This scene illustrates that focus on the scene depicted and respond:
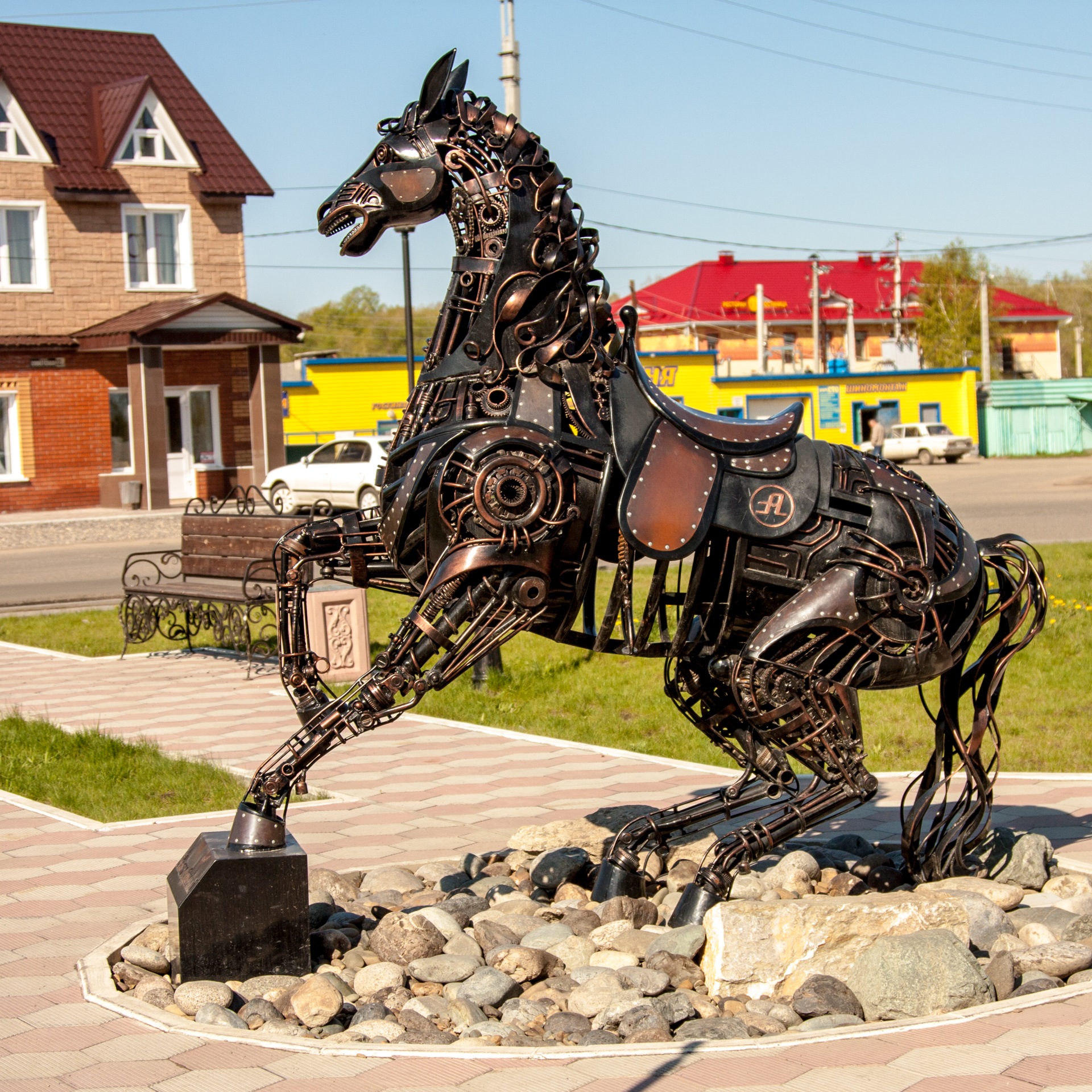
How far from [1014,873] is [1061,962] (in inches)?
38.8

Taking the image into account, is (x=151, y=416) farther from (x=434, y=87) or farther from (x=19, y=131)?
(x=434, y=87)

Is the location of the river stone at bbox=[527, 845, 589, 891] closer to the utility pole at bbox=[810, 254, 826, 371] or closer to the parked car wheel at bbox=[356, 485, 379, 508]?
the parked car wheel at bbox=[356, 485, 379, 508]

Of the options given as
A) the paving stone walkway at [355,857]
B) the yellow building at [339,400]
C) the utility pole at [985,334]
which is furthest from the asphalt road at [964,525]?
the utility pole at [985,334]

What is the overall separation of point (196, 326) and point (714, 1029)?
82.9 ft

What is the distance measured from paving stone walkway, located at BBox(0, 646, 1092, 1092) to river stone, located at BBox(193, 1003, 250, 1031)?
190mm

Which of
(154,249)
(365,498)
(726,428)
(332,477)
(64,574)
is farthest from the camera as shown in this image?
(154,249)

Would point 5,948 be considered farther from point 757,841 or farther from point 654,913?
point 757,841

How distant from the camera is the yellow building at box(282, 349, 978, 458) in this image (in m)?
36.6

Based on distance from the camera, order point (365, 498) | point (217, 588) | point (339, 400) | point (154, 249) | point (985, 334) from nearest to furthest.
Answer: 1. point (217, 588)
2. point (365, 498)
3. point (154, 249)
4. point (339, 400)
5. point (985, 334)

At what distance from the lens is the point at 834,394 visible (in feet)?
143

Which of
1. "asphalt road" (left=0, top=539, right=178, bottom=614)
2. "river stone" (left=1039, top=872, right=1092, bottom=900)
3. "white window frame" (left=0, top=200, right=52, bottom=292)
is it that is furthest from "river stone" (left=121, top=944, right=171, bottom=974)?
"white window frame" (left=0, top=200, right=52, bottom=292)

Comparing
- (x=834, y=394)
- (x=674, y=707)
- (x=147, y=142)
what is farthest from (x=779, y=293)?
(x=674, y=707)

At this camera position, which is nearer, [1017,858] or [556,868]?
[1017,858]

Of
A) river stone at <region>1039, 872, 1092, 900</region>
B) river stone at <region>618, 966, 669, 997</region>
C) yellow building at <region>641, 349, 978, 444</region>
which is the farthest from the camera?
yellow building at <region>641, 349, 978, 444</region>
